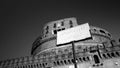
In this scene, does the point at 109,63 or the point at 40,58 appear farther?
the point at 40,58

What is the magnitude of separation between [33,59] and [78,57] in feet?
31.1

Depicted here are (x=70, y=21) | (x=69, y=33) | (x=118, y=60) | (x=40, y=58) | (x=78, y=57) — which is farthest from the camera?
(x=70, y=21)

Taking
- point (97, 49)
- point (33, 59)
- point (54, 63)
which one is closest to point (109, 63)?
point (97, 49)

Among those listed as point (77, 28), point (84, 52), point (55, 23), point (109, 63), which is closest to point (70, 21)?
point (55, 23)

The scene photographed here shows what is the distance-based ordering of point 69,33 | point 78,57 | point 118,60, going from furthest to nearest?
point 78,57
point 118,60
point 69,33

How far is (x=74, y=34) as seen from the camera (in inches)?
225

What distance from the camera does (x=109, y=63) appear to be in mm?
20953

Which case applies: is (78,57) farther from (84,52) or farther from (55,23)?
(55,23)

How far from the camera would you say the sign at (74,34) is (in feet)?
18.0

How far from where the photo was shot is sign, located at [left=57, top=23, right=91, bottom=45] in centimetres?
550

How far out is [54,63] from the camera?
23.5m

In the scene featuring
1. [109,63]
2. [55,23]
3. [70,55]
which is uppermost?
[55,23]

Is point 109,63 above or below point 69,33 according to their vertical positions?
below

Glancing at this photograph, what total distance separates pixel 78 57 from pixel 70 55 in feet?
5.13
